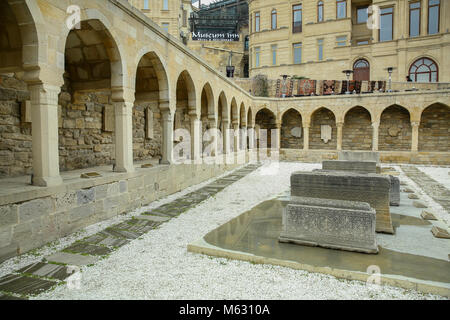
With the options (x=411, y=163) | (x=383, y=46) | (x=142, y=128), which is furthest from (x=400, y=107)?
(x=142, y=128)

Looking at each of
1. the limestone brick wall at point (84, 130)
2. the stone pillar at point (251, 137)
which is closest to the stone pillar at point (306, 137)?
the stone pillar at point (251, 137)

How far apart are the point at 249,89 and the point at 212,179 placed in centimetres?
1570

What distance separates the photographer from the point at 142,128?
9.55 meters

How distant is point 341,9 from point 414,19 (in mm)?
5448

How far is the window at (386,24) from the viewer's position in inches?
900

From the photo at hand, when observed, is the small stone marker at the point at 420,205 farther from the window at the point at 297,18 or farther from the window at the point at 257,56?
the window at the point at 257,56

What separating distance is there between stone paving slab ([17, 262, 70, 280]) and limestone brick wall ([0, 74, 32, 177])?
2819 mm

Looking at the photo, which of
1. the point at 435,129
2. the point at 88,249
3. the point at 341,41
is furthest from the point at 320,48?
the point at 88,249

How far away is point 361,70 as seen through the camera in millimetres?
23875

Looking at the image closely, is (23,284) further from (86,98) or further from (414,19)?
(414,19)

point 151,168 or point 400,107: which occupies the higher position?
point 400,107

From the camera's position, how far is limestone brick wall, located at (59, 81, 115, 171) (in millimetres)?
6504

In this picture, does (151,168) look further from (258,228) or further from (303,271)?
(303,271)
